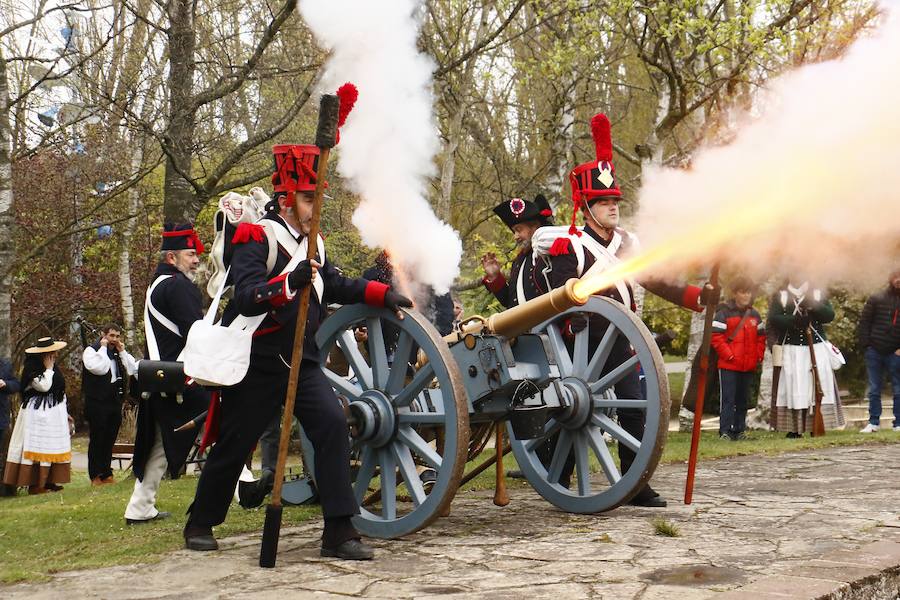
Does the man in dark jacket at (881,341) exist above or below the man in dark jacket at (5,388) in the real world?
above

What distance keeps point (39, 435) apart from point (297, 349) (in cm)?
714

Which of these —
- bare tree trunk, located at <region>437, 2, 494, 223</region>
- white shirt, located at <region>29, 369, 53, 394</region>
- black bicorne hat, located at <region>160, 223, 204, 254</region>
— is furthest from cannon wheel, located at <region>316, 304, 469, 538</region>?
bare tree trunk, located at <region>437, 2, 494, 223</region>

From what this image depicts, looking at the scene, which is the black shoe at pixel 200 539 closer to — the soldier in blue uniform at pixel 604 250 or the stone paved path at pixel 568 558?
the stone paved path at pixel 568 558

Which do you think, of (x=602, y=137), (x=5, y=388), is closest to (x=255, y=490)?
(x=602, y=137)

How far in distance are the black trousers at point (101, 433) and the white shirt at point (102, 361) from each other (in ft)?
1.07

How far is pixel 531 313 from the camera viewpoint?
5.77m

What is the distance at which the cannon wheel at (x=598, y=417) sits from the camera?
5.81 m

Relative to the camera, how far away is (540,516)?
20.4 feet

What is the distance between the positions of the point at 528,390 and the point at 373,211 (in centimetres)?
126

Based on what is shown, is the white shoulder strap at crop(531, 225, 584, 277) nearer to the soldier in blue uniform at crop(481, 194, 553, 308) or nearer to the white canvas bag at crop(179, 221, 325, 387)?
the soldier in blue uniform at crop(481, 194, 553, 308)

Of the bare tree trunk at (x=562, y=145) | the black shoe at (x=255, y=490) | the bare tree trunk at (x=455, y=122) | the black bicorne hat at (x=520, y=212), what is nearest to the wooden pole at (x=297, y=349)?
the black shoe at (x=255, y=490)

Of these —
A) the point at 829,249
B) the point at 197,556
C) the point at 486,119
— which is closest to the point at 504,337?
the point at 197,556

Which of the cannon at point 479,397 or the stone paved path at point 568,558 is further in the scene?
the cannon at point 479,397

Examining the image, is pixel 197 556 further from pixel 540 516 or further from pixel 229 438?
pixel 540 516
